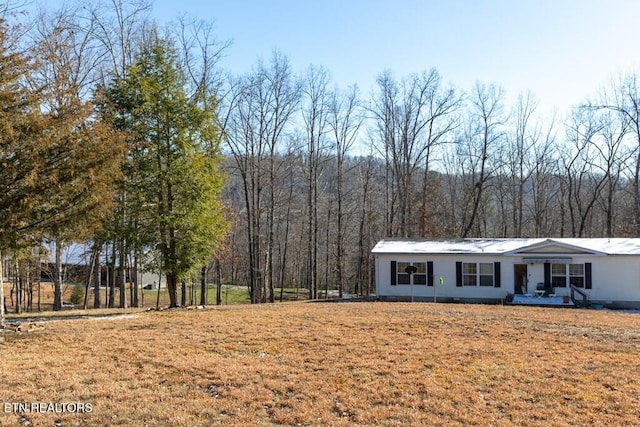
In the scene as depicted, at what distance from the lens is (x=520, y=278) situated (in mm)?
21422

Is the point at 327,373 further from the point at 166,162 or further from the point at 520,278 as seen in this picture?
the point at 520,278

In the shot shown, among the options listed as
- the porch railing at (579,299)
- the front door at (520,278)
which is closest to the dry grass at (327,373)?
the porch railing at (579,299)

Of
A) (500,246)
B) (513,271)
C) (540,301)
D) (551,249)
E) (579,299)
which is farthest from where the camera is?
(500,246)

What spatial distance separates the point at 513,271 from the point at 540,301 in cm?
182

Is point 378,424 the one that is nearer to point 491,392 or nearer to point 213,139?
point 491,392

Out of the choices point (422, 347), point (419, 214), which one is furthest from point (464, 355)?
point (419, 214)

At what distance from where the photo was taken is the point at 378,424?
213 inches

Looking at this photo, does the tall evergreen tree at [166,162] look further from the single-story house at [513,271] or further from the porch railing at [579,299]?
the porch railing at [579,299]

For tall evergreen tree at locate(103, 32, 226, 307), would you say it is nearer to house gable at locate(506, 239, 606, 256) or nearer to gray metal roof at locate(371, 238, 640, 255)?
gray metal roof at locate(371, 238, 640, 255)

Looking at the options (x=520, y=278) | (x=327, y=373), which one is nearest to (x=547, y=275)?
(x=520, y=278)

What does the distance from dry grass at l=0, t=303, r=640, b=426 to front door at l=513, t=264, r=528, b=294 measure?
9009 millimetres

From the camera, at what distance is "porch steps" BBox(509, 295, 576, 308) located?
19.6 metres

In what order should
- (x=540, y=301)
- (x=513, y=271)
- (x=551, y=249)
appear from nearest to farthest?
(x=540, y=301) < (x=551, y=249) < (x=513, y=271)

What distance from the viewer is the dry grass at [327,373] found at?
5.70 metres
